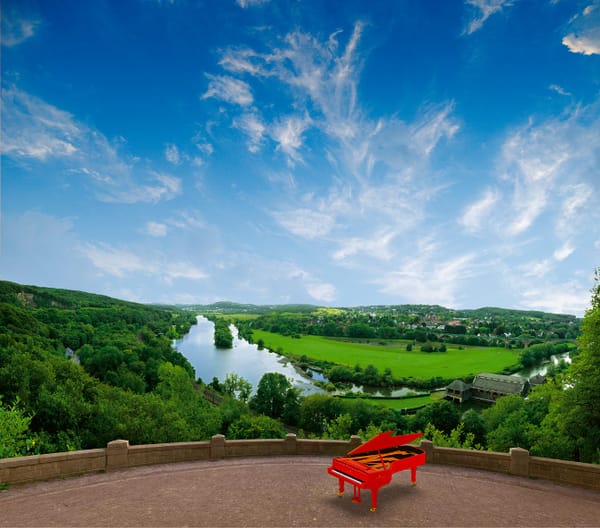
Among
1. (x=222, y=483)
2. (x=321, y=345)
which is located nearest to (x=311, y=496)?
(x=222, y=483)

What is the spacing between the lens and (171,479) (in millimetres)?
11562

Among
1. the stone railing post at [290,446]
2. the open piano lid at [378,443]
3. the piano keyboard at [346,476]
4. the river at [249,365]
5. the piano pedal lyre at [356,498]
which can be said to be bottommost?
the river at [249,365]

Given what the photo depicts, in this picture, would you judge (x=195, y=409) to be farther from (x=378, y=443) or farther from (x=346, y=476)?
(x=346, y=476)

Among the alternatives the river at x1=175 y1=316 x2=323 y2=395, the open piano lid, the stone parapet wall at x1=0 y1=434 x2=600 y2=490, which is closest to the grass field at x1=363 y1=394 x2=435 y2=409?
the river at x1=175 y1=316 x2=323 y2=395

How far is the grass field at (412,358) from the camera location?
287ft

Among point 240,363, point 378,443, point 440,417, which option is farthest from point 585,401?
point 240,363

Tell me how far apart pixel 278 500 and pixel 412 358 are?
342 ft

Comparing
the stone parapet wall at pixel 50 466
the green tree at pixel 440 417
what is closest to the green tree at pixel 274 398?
the green tree at pixel 440 417

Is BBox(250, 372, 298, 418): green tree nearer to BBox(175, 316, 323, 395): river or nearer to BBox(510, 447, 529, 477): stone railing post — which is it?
BBox(175, 316, 323, 395): river

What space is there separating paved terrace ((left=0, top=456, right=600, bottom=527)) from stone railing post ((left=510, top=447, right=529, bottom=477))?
0.90ft

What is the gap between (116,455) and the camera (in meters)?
12.4

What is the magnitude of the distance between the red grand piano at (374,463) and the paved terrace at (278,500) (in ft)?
1.90

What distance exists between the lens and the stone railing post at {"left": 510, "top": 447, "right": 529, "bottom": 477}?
41.2 ft

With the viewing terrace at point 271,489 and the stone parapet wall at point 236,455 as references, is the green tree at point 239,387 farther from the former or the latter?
the viewing terrace at point 271,489
